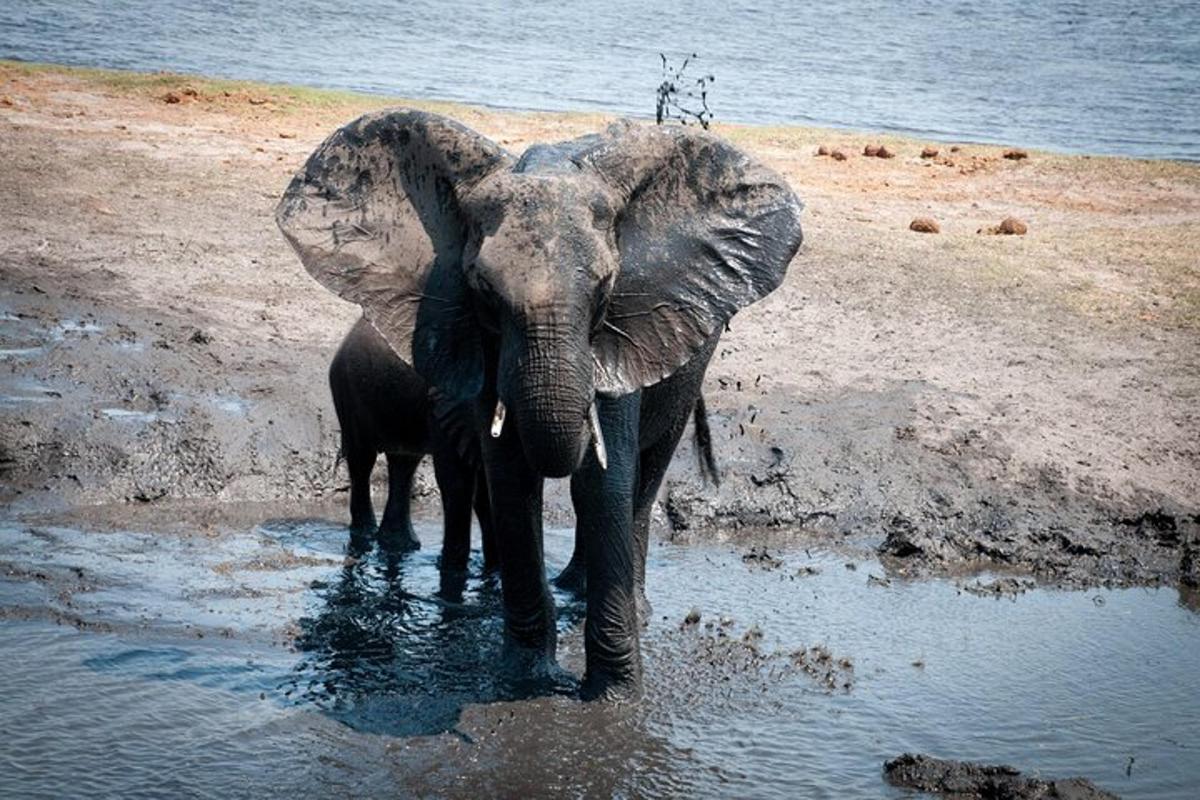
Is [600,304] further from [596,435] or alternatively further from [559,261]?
[596,435]

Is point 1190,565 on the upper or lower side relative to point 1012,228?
lower

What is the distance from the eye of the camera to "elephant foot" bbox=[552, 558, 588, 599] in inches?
317

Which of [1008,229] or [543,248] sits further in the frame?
[1008,229]

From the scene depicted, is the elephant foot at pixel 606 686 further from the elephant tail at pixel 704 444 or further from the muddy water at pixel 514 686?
the elephant tail at pixel 704 444

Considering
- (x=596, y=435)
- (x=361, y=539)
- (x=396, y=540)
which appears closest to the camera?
(x=596, y=435)

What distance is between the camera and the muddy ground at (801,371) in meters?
9.02

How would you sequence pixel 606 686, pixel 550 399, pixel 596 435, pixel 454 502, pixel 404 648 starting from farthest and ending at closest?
1. pixel 454 502
2. pixel 404 648
3. pixel 606 686
4. pixel 596 435
5. pixel 550 399

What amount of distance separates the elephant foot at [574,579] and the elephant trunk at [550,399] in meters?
2.60

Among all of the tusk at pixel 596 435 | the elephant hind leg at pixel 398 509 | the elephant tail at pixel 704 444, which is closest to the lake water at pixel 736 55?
the elephant tail at pixel 704 444

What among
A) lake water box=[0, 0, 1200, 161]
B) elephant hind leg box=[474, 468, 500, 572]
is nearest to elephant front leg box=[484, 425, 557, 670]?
elephant hind leg box=[474, 468, 500, 572]

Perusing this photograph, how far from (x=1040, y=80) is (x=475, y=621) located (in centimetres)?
2949

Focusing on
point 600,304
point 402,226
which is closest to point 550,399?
point 600,304

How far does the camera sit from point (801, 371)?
10883mm

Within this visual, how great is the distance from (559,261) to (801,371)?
554cm
